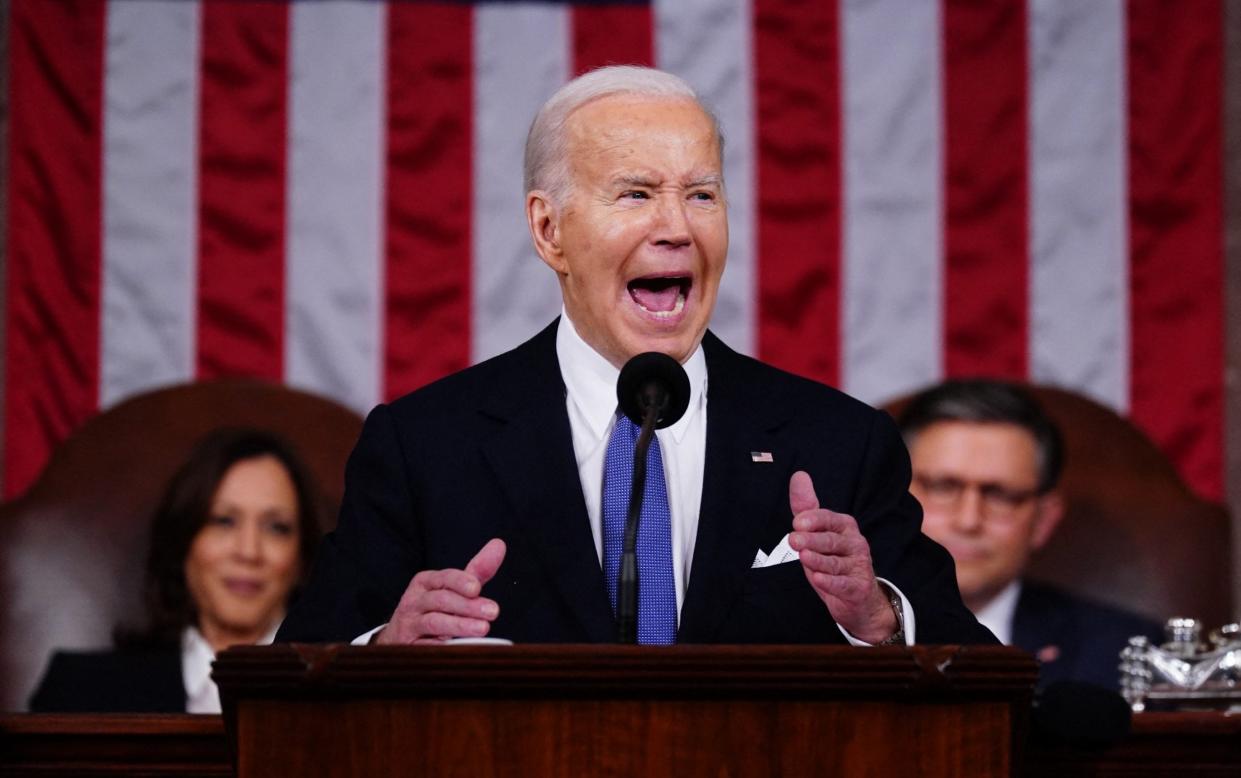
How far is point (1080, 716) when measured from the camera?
2137 millimetres

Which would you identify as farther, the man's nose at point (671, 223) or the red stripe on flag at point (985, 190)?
the red stripe on flag at point (985, 190)

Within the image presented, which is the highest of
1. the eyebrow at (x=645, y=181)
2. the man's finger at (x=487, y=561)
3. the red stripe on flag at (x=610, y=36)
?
the red stripe on flag at (x=610, y=36)

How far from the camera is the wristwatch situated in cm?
200

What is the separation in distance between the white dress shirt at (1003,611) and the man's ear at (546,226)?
1.90 m

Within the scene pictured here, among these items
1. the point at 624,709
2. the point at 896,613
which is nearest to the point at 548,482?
the point at 896,613

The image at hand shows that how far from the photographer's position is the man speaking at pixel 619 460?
86.8 inches

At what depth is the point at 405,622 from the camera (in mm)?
1864

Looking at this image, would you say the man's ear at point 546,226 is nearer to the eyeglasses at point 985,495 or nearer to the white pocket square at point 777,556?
the white pocket square at point 777,556

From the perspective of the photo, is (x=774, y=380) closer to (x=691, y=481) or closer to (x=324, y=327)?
(x=691, y=481)

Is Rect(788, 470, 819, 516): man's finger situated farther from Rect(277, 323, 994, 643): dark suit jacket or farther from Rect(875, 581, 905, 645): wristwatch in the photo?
Rect(277, 323, 994, 643): dark suit jacket

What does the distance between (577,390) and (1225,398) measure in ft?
8.94

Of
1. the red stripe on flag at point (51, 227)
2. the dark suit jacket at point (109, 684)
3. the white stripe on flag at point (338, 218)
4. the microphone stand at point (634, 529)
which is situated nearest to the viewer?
the microphone stand at point (634, 529)

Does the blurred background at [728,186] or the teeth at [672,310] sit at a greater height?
the blurred background at [728,186]

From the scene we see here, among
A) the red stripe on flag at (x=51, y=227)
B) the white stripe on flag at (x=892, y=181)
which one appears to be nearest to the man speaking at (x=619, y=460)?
the white stripe on flag at (x=892, y=181)
